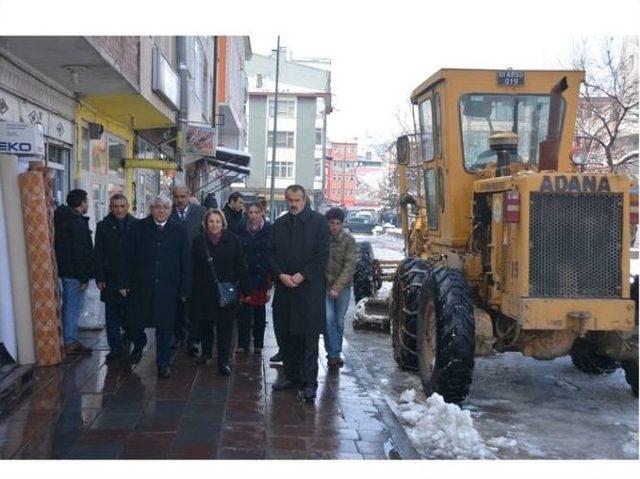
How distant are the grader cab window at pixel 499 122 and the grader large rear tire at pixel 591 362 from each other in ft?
6.73

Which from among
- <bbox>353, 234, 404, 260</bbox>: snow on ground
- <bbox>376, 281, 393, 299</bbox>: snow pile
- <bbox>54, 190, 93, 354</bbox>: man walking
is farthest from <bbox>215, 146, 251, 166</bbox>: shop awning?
<bbox>54, 190, 93, 354</bbox>: man walking

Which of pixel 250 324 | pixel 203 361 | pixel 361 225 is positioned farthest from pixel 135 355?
pixel 361 225

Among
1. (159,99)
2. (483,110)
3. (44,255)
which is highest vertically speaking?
(159,99)

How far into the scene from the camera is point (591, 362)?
7777mm

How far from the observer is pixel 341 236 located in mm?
7555

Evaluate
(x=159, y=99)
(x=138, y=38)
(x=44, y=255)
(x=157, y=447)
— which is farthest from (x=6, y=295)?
(x=159, y=99)

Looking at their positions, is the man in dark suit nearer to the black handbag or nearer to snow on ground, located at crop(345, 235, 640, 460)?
the black handbag

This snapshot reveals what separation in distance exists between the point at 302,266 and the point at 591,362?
356cm

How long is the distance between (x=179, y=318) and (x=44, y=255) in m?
1.92

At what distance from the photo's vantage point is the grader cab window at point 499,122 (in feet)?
24.3

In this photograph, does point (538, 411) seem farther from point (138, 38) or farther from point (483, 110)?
point (138, 38)

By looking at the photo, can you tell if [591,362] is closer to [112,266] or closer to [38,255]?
[112,266]

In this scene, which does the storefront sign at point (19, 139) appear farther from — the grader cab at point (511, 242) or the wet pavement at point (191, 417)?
the grader cab at point (511, 242)

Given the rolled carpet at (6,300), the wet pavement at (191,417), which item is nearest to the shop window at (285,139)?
the rolled carpet at (6,300)
